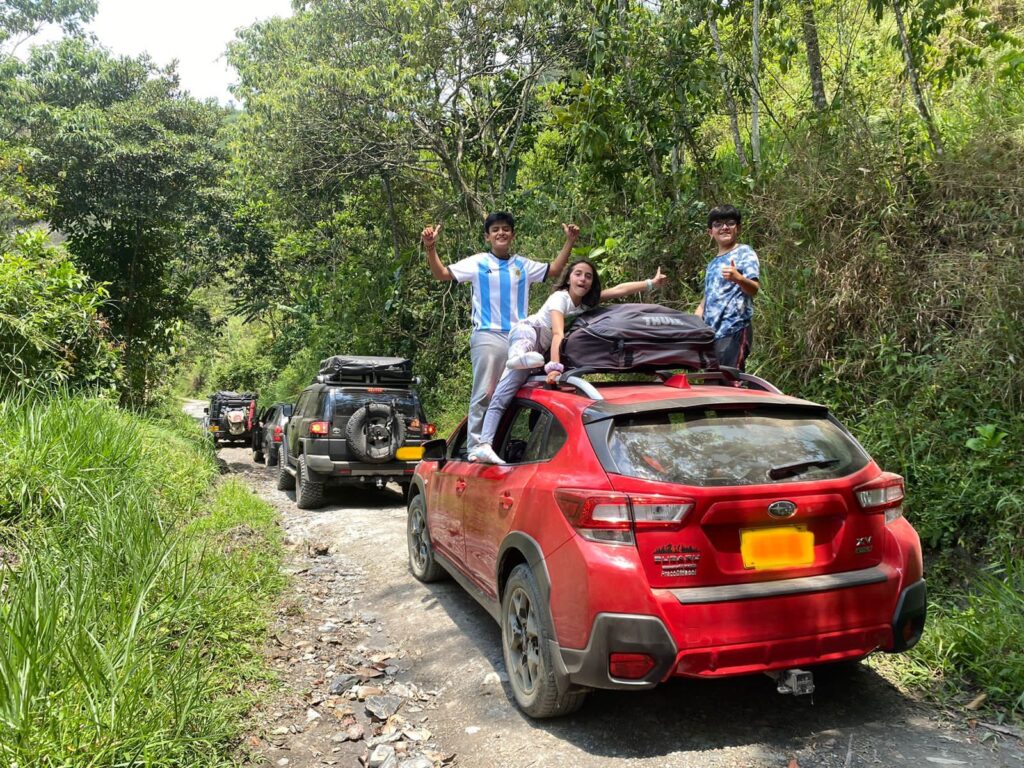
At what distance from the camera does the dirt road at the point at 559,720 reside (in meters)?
2.81

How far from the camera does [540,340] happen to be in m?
4.50

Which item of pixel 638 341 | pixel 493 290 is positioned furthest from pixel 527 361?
pixel 493 290

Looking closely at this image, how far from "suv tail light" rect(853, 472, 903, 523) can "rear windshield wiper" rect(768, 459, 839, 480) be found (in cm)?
16

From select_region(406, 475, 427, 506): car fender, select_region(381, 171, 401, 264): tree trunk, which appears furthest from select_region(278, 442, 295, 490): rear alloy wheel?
select_region(381, 171, 401, 264): tree trunk

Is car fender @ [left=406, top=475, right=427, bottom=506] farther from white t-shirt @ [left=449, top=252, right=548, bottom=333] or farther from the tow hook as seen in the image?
the tow hook

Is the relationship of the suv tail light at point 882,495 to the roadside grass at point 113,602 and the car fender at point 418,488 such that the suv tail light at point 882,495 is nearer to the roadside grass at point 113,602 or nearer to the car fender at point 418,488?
the roadside grass at point 113,602

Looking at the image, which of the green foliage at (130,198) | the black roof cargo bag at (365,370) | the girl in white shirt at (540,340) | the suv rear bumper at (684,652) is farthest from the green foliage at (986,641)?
the green foliage at (130,198)

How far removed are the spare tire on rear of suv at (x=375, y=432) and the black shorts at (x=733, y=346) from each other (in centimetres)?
472

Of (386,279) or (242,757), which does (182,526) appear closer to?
(242,757)

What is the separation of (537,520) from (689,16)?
6.80 m

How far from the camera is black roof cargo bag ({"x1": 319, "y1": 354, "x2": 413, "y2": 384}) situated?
9773 mm

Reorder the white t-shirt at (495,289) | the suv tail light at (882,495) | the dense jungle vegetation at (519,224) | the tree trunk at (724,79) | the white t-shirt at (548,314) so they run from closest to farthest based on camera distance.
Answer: the suv tail light at (882,495), the dense jungle vegetation at (519,224), the white t-shirt at (548,314), the white t-shirt at (495,289), the tree trunk at (724,79)

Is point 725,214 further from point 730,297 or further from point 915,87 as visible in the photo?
point 915,87

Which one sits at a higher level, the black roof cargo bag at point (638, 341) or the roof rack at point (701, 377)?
the black roof cargo bag at point (638, 341)
